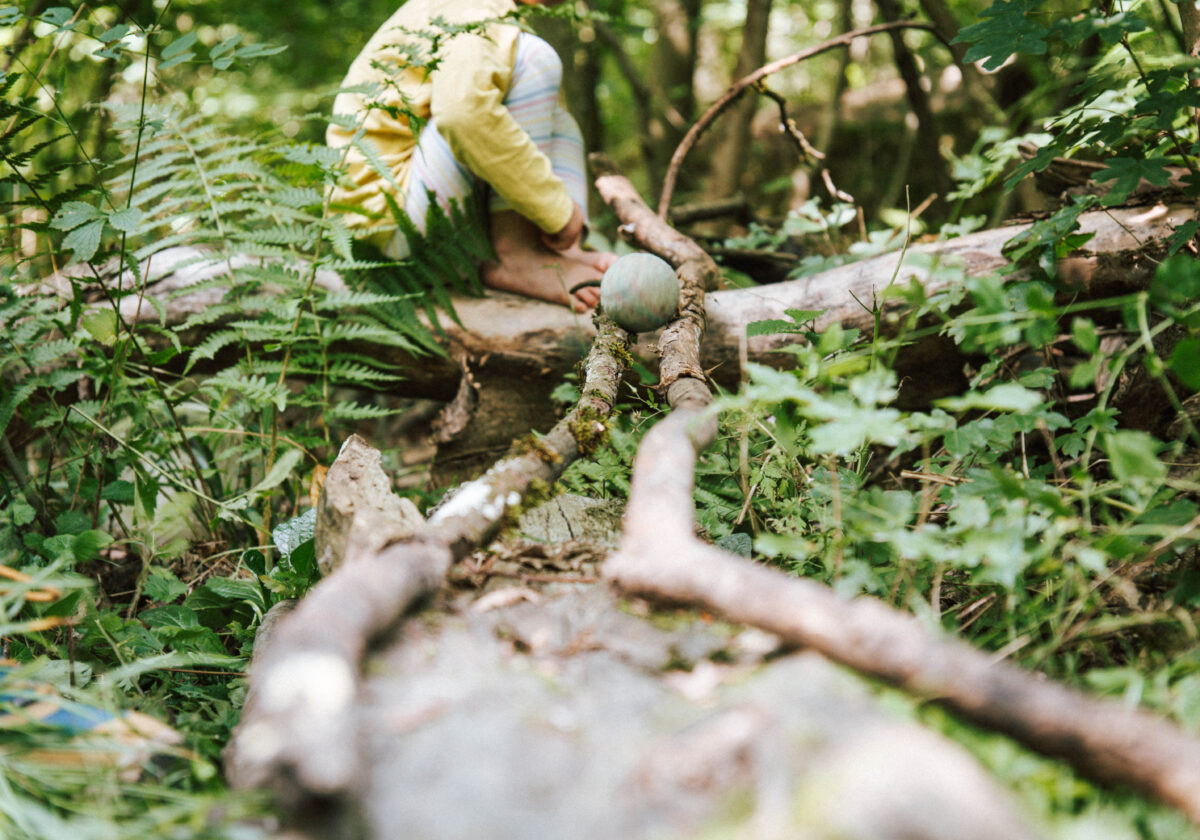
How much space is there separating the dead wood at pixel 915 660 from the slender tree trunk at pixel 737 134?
468 cm

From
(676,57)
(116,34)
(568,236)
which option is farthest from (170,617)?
(676,57)

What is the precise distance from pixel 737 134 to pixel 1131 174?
4105 mm

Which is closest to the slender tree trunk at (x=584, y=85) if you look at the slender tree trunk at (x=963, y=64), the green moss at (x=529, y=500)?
the slender tree trunk at (x=963, y=64)

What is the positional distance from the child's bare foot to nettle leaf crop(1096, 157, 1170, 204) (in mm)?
1772

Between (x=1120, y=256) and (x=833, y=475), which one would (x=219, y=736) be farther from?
(x=1120, y=256)

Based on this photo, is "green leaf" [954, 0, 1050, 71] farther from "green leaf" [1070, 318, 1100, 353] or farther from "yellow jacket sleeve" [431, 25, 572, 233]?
"yellow jacket sleeve" [431, 25, 572, 233]

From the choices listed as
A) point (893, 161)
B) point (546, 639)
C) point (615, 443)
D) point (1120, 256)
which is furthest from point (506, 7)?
point (893, 161)

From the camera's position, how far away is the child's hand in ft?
10.1

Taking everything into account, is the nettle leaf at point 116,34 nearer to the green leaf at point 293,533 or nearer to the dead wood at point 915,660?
the green leaf at point 293,533

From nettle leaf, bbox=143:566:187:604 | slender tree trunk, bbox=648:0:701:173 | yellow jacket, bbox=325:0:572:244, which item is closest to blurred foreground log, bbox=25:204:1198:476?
yellow jacket, bbox=325:0:572:244

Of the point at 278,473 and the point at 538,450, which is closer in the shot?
the point at 538,450

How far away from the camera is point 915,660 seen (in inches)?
37.6

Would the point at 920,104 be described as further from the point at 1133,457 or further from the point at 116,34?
the point at 116,34

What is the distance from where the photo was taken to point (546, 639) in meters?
1.21
